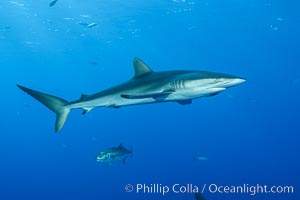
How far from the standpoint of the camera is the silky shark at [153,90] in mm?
5027

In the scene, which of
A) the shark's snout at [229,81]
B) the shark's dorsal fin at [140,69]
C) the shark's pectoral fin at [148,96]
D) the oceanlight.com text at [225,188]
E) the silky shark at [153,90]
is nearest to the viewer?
the shark's snout at [229,81]

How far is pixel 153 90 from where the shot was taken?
553cm

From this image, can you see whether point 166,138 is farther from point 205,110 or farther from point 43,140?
point 43,140

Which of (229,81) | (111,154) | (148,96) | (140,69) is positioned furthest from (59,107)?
(229,81)

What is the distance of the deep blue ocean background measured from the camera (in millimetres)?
30797

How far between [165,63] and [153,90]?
5902 cm

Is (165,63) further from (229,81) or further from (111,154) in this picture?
(229,81)

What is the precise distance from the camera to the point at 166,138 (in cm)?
8412

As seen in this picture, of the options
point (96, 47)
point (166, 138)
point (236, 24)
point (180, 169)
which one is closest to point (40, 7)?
point (96, 47)

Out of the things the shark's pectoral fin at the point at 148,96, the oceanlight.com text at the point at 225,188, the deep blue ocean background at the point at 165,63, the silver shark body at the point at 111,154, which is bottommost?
the oceanlight.com text at the point at 225,188

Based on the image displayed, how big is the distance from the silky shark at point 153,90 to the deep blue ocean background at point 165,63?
21.3 m

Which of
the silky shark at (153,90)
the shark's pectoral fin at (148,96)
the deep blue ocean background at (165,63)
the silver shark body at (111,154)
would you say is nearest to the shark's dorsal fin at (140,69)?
the silky shark at (153,90)

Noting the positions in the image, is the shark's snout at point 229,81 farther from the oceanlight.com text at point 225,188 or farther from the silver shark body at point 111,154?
the oceanlight.com text at point 225,188

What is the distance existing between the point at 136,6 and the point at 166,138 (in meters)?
58.7
